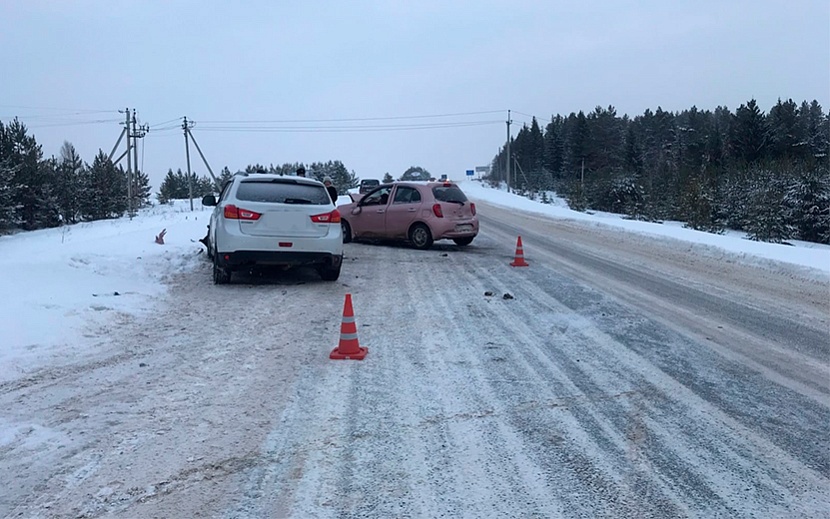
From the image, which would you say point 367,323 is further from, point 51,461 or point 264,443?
point 51,461

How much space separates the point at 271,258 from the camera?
1002 centimetres

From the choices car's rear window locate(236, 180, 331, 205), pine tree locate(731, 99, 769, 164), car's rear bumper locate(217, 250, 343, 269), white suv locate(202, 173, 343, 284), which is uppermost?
pine tree locate(731, 99, 769, 164)

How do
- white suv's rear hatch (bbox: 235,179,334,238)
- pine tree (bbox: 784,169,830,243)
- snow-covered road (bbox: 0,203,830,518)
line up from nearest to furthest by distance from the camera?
snow-covered road (bbox: 0,203,830,518)
white suv's rear hatch (bbox: 235,179,334,238)
pine tree (bbox: 784,169,830,243)

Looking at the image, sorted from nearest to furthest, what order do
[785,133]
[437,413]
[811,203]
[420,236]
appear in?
[437,413]
[420,236]
[811,203]
[785,133]

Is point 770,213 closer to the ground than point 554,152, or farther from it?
closer to the ground

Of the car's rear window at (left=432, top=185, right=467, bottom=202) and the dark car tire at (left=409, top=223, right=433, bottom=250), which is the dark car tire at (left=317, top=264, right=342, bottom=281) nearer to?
the dark car tire at (left=409, top=223, right=433, bottom=250)

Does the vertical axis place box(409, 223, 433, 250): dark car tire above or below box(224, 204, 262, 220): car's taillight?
below

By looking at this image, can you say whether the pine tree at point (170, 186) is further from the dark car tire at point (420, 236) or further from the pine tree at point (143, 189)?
the dark car tire at point (420, 236)

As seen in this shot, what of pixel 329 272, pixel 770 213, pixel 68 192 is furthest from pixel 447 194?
pixel 68 192

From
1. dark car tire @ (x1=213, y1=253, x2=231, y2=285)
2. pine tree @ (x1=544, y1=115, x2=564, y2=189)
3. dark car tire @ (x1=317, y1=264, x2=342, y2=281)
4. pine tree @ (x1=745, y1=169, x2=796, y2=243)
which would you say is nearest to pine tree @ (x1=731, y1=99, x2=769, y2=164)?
pine tree @ (x1=745, y1=169, x2=796, y2=243)

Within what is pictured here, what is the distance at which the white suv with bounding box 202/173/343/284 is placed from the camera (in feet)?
32.3

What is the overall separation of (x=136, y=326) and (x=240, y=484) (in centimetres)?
445

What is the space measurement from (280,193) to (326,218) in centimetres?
81

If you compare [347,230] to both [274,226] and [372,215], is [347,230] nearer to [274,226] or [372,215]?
[372,215]
